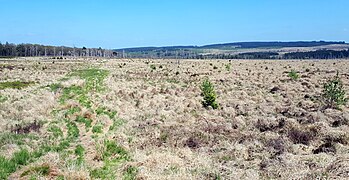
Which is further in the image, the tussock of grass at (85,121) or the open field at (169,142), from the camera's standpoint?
the tussock of grass at (85,121)

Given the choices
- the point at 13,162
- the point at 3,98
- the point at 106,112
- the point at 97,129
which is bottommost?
the point at 13,162

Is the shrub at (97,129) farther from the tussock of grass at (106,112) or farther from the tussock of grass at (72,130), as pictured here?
the tussock of grass at (106,112)

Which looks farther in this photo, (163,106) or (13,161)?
(163,106)

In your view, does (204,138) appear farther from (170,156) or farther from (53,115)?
(53,115)

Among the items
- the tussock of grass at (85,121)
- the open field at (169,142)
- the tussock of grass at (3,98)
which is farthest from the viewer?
the tussock of grass at (3,98)

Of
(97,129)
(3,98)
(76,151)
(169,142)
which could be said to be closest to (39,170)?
(76,151)

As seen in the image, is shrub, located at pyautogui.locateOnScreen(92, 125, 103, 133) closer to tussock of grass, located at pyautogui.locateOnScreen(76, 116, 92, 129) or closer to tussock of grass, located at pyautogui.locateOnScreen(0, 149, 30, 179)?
tussock of grass, located at pyautogui.locateOnScreen(76, 116, 92, 129)

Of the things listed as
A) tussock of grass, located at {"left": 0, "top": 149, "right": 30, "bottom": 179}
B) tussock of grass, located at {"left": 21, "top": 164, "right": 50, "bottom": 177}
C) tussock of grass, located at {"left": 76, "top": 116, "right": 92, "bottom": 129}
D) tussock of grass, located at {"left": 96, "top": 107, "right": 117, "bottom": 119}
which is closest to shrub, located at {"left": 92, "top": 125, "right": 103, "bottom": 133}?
tussock of grass, located at {"left": 76, "top": 116, "right": 92, "bottom": 129}

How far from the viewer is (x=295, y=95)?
95.0ft

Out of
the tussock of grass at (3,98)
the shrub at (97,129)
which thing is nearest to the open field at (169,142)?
the shrub at (97,129)

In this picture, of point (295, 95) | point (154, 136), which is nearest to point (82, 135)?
point (154, 136)

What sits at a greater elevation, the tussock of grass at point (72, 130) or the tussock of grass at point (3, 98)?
the tussock of grass at point (3, 98)

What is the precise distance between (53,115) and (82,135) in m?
4.95

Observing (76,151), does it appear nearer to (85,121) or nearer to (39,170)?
(39,170)
